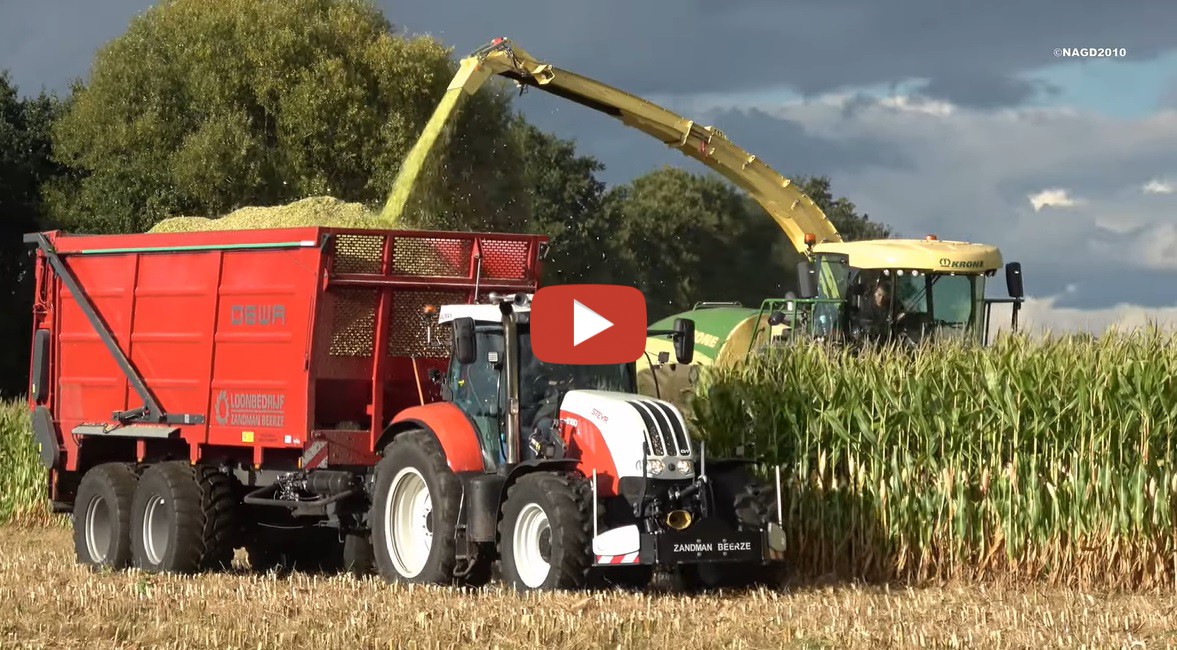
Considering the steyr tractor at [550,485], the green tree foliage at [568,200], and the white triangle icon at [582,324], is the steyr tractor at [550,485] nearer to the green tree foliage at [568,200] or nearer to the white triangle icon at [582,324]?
the white triangle icon at [582,324]

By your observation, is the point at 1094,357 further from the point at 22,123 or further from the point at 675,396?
the point at 22,123

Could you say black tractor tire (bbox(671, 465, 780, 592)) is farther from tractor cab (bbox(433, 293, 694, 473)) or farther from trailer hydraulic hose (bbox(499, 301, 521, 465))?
trailer hydraulic hose (bbox(499, 301, 521, 465))

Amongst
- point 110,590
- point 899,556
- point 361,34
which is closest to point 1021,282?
point 899,556

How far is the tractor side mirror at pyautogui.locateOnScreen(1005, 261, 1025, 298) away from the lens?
711 inches

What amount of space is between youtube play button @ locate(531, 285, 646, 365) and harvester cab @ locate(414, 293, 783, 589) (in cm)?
8

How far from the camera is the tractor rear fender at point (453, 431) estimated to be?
11.9 metres

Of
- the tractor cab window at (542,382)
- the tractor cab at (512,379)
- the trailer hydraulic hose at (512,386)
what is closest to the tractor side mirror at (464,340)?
the tractor cab at (512,379)

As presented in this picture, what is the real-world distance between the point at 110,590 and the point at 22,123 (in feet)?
102

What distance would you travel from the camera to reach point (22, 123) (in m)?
40.6

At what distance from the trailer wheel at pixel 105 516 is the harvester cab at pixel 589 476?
423 cm

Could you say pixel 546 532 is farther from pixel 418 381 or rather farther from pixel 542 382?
pixel 418 381

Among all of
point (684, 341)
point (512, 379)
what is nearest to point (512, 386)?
point (512, 379)

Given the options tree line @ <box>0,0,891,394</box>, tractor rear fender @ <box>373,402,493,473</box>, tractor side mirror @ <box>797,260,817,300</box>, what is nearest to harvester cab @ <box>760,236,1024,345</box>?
tractor side mirror @ <box>797,260,817,300</box>

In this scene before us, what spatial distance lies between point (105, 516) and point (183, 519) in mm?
1703
